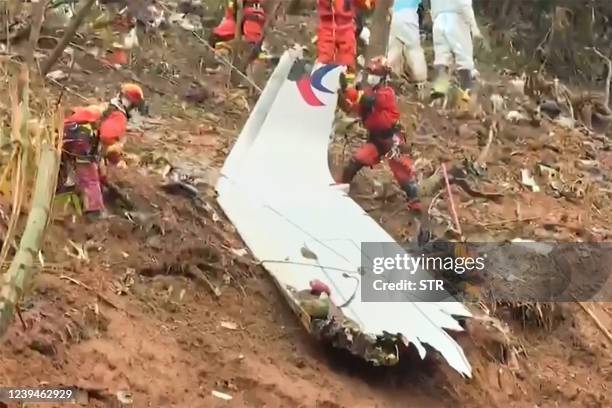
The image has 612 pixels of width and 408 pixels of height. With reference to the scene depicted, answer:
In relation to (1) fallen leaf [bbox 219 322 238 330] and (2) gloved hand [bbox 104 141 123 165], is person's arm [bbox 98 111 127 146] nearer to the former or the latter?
(2) gloved hand [bbox 104 141 123 165]

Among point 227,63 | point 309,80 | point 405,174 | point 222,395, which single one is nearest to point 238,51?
point 227,63

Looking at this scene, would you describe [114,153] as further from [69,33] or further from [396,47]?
[396,47]

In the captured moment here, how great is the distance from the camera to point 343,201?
1.51m

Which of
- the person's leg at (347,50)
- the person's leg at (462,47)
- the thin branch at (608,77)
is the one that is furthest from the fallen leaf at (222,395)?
the thin branch at (608,77)

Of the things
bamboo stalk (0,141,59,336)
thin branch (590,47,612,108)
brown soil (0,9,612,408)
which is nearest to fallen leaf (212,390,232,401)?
brown soil (0,9,612,408)

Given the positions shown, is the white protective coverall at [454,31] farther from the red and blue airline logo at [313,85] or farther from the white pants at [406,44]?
the red and blue airline logo at [313,85]

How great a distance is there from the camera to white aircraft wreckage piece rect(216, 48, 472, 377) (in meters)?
1.45

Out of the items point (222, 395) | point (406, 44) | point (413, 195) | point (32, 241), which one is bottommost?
point (222, 395)

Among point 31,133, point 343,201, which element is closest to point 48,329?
point 31,133

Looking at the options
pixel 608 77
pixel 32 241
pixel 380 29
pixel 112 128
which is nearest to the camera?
pixel 32 241

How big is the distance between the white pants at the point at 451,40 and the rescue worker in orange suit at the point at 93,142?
19.7 inches

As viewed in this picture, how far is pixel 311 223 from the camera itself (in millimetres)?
1458

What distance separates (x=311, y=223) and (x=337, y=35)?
0.31 meters

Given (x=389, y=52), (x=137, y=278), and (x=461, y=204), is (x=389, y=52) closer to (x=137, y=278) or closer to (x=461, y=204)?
(x=461, y=204)
